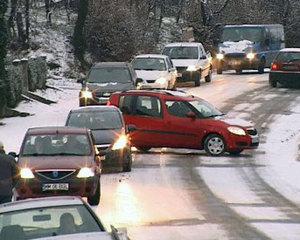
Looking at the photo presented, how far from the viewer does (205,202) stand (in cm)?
1719

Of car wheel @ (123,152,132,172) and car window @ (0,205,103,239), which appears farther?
car wheel @ (123,152,132,172)

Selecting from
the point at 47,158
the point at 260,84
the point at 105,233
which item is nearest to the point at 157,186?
the point at 47,158

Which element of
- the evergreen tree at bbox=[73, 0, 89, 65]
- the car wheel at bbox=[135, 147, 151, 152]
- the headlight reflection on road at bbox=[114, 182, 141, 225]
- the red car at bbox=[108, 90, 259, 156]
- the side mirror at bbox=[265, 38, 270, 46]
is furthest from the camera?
the side mirror at bbox=[265, 38, 270, 46]

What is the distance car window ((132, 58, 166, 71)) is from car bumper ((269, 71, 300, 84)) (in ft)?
21.9

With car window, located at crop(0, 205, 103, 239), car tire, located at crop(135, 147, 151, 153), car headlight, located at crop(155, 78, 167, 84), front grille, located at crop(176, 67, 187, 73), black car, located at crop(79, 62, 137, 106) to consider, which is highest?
car window, located at crop(0, 205, 103, 239)

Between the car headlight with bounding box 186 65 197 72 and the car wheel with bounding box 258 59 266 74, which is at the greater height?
the car headlight with bounding box 186 65 197 72

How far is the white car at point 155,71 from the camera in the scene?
36.1 metres

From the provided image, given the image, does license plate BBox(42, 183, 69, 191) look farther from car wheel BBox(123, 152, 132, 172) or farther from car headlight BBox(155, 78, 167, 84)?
car headlight BBox(155, 78, 167, 84)

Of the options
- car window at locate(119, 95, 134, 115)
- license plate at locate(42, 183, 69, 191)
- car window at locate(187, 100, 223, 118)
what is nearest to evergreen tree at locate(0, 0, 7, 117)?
car window at locate(119, 95, 134, 115)

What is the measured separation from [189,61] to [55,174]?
88.4 feet

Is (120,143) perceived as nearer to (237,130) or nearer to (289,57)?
(237,130)

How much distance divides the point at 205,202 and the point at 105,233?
8.60 metres

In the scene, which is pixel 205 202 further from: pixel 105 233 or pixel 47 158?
pixel 105 233

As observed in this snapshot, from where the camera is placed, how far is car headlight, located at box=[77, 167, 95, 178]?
16.1m
